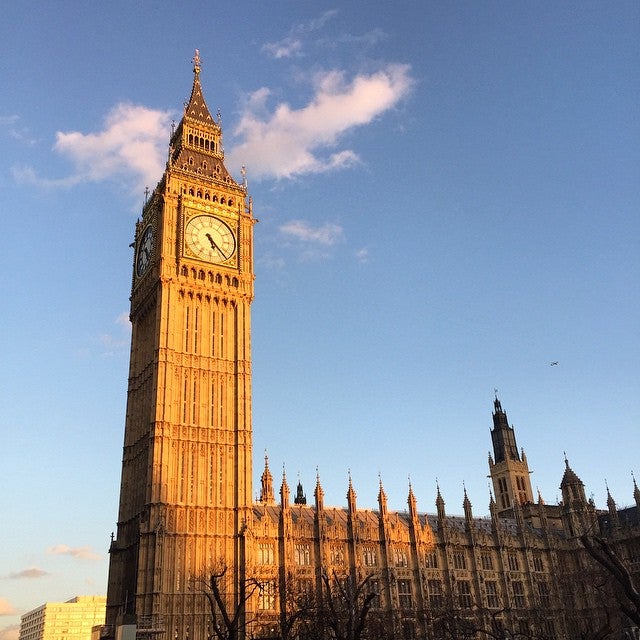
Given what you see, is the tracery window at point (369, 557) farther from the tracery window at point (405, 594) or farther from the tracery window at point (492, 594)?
the tracery window at point (492, 594)

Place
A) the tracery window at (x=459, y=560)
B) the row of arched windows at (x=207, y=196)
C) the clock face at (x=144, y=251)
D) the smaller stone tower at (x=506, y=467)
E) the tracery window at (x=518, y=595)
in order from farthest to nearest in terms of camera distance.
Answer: the smaller stone tower at (x=506, y=467) → the tracery window at (x=518, y=595) → the clock face at (x=144, y=251) → the row of arched windows at (x=207, y=196) → the tracery window at (x=459, y=560)

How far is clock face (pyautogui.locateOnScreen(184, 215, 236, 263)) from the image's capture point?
7831 cm

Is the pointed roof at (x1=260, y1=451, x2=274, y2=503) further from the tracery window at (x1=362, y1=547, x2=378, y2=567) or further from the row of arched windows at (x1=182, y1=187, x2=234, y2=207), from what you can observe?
the row of arched windows at (x1=182, y1=187, x2=234, y2=207)

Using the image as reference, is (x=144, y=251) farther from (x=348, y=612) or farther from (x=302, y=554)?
(x=348, y=612)

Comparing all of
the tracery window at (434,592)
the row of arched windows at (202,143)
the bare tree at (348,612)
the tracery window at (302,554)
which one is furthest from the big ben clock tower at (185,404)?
the tracery window at (434,592)

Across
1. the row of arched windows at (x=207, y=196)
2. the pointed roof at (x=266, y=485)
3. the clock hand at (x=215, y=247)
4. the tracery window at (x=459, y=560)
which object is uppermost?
the row of arched windows at (x=207, y=196)

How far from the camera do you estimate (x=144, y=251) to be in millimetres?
83812

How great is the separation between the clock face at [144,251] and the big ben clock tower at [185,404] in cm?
18

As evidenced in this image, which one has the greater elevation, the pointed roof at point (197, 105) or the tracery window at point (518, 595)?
the pointed roof at point (197, 105)

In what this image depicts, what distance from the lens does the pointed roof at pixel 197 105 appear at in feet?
300

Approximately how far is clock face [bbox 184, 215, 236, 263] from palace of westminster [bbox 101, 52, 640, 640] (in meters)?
0.17

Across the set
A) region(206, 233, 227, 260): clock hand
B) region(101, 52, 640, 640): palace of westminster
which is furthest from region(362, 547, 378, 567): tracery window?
region(206, 233, 227, 260): clock hand

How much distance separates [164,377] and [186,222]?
18.7m

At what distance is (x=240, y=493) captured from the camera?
68312 mm
